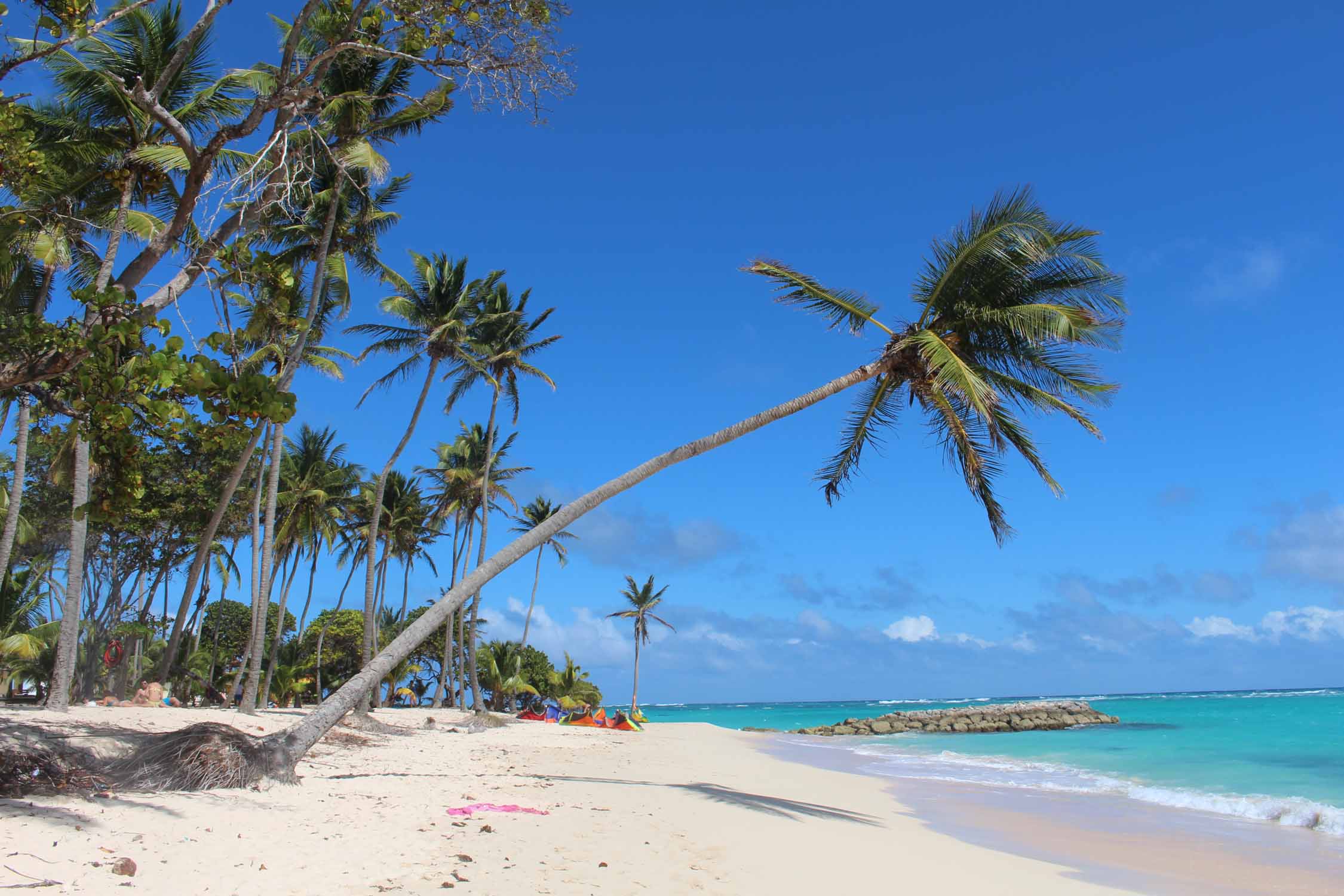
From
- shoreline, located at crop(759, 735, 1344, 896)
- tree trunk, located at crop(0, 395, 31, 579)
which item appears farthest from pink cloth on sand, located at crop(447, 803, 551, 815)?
tree trunk, located at crop(0, 395, 31, 579)

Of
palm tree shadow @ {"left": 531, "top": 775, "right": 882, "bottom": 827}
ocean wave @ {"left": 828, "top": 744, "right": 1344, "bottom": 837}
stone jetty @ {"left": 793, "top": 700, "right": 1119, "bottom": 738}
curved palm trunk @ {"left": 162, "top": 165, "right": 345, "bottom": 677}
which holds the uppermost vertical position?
curved palm trunk @ {"left": 162, "top": 165, "right": 345, "bottom": 677}

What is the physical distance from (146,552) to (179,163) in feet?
63.8

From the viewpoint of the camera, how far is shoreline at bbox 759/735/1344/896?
7.45m

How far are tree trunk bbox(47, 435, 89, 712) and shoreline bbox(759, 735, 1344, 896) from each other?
477 inches

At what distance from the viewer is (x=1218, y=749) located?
23.3 m

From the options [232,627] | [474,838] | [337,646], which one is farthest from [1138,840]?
[232,627]

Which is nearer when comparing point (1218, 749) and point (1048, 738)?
point (1218, 749)

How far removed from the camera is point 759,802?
A: 9516 millimetres

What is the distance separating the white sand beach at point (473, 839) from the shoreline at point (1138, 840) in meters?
0.36

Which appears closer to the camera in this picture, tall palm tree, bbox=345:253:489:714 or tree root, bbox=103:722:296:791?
tree root, bbox=103:722:296:791

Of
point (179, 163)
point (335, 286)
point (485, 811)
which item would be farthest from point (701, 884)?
point (335, 286)

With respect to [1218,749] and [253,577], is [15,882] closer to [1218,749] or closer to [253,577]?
[253,577]

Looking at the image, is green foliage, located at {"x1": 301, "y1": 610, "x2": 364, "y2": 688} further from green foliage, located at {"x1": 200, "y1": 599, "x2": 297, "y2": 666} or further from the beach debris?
the beach debris

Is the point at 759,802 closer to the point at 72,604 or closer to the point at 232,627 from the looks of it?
the point at 72,604
